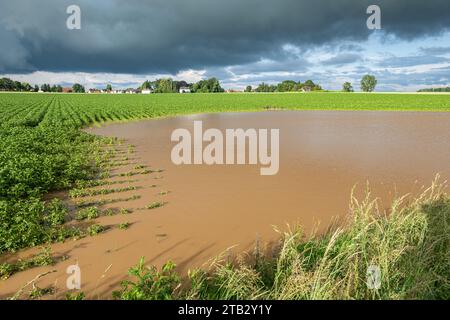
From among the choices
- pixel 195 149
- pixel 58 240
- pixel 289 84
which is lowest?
pixel 58 240

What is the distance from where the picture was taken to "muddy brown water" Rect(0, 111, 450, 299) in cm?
558

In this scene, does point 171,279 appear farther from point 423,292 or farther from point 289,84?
point 289,84

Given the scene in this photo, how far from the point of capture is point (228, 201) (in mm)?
8438

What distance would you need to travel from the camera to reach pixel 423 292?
4.03m

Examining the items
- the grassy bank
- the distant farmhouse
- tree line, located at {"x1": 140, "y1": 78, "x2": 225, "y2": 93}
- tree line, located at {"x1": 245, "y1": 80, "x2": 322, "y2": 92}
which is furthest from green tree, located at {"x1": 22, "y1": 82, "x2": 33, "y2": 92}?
the grassy bank

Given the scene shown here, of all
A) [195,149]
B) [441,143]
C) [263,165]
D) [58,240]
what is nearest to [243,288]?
[58,240]

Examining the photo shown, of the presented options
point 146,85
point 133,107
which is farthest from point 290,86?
point 133,107

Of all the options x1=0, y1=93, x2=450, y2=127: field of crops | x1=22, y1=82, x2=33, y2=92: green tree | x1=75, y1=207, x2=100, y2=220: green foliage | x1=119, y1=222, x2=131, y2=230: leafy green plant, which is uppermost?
x1=22, y1=82, x2=33, y2=92: green tree

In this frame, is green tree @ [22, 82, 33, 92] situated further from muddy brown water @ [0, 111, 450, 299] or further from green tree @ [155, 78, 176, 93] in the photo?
muddy brown water @ [0, 111, 450, 299]

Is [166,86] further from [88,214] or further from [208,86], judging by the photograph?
[88,214]

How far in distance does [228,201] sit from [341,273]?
4.27 metres

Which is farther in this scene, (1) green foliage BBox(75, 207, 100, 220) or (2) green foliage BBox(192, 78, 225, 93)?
(2) green foliage BBox(192, 78, 225, 93)

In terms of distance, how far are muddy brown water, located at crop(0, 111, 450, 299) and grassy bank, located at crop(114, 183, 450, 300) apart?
88 centimetres

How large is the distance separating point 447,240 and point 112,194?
7.54 meters
